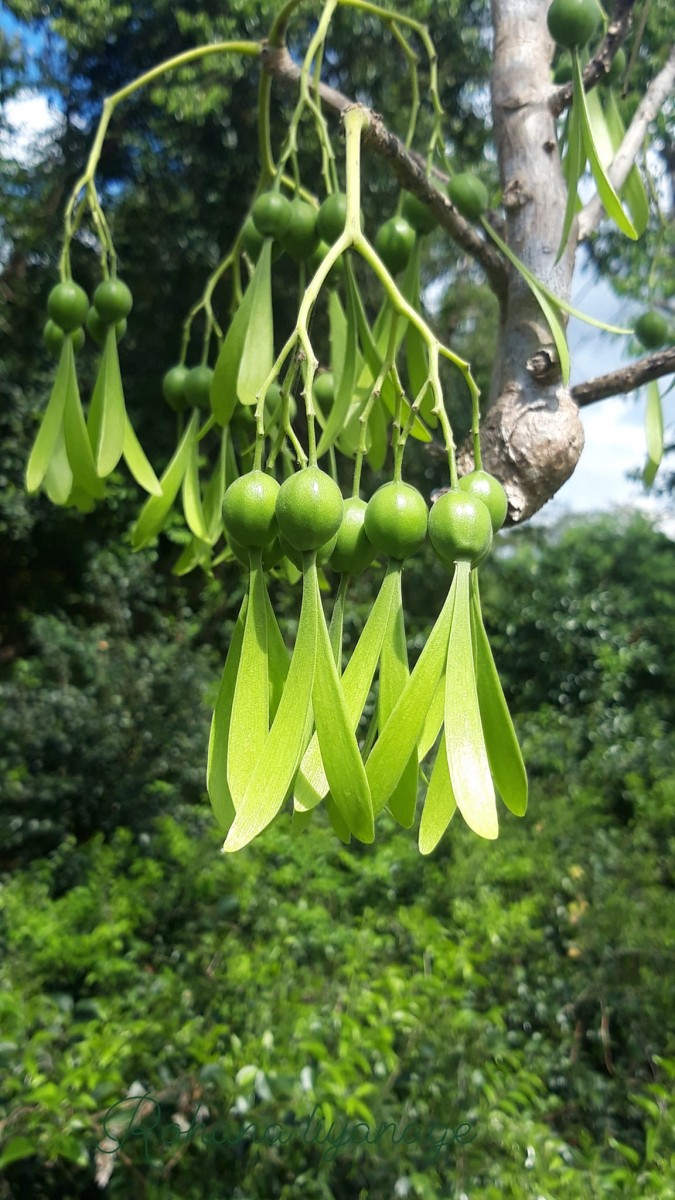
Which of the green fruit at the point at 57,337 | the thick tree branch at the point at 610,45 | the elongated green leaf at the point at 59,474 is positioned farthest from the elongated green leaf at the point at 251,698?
the thick tree branch at the point at 610,45

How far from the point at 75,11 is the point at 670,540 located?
3.61 m

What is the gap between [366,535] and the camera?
1.12ft

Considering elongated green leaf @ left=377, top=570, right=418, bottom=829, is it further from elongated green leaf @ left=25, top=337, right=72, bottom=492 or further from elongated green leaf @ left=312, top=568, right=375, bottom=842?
elongated green leaf @ left=25, top=337, right=72, bottom=492

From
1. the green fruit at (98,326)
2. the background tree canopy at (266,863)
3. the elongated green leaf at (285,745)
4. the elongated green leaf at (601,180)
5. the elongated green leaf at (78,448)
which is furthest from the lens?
the background tree canopy at (266,863)

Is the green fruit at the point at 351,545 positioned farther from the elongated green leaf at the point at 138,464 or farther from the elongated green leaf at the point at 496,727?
the elongated green leaf at the point at 138,464

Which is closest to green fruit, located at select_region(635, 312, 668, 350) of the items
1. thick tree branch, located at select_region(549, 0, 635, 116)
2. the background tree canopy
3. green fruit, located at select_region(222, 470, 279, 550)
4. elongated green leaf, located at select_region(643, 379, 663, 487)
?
elongated green leaf, located at select_region(643, 379, 663, 487)

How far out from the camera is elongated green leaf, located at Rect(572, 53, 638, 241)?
0.43 metres

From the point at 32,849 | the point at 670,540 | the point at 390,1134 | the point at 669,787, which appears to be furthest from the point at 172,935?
the point at 670,540

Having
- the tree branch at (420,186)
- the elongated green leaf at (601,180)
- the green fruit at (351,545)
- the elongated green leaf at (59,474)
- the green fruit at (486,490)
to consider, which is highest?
the tree branch at (420,186)

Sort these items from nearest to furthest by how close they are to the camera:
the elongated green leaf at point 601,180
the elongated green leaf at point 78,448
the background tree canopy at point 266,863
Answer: the elongated green leaf at point 601,180
the elongated green leaf at point 78,448
the background tree canopy at point 266,863

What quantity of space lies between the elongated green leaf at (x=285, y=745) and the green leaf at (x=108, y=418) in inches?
11.7

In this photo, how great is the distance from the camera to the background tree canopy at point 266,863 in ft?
3.46

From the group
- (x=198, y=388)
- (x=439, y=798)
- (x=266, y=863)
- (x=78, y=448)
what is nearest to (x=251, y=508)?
(x=439, y=798)

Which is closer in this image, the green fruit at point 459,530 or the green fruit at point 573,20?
the green fruit at point 459,530
